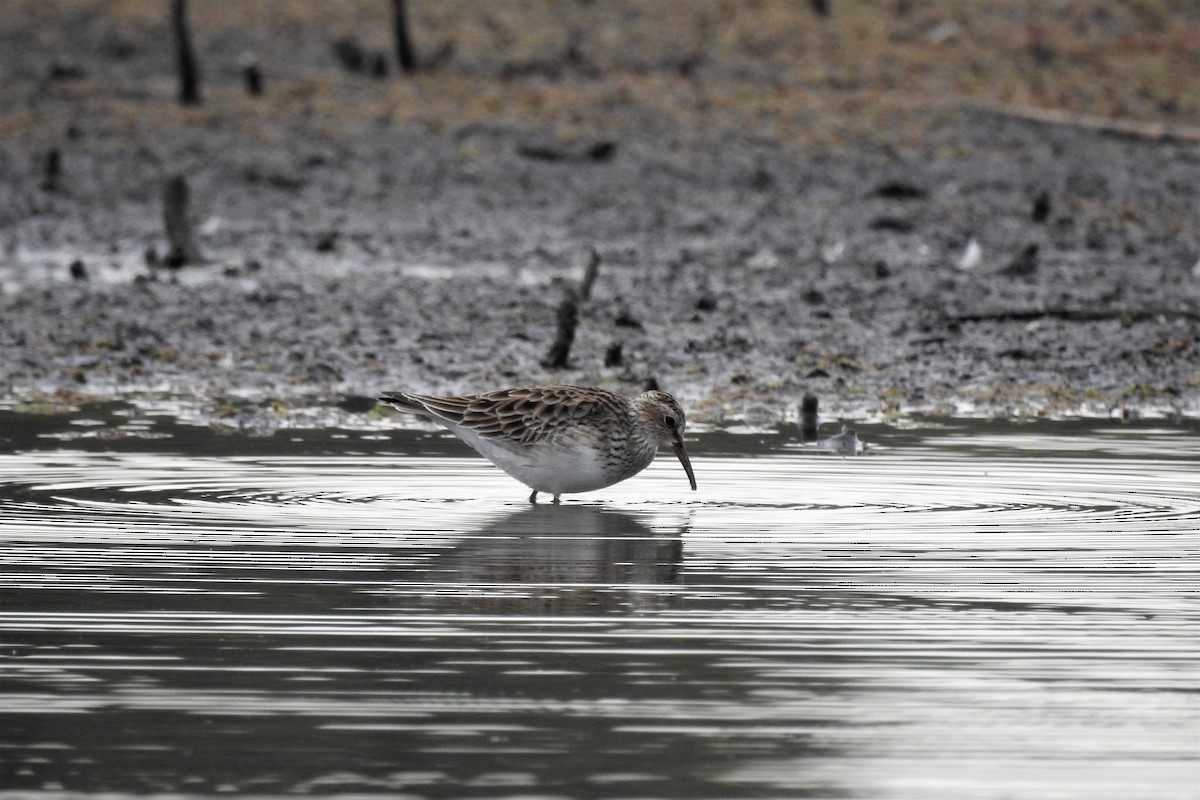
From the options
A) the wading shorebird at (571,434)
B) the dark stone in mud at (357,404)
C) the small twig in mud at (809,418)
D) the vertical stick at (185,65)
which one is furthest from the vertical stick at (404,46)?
the wading shorebird at (571,434)

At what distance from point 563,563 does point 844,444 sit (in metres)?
4.00

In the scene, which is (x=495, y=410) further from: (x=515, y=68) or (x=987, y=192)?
(x=515, y=68)

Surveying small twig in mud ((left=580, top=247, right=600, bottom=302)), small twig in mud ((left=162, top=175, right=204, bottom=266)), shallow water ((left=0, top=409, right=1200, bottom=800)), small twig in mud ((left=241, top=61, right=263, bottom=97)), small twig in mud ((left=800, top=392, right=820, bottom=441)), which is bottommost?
shallow water ((left=0, top=409, right=1200, bottom=800))

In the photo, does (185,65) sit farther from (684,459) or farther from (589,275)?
(684,459)

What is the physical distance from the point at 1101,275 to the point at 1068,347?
16.6ft

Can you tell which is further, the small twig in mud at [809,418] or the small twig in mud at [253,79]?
the small twig in mud at [253,79]

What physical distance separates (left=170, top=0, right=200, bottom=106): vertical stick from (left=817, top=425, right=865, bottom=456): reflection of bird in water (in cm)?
2053

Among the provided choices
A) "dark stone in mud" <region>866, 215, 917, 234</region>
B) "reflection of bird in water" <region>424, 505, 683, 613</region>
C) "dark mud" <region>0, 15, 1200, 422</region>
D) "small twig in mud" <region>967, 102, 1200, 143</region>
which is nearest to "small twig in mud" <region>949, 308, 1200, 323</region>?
"dark mud" <region>0, 15, 1200, 422</region>

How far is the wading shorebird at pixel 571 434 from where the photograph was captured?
11195 millimetres

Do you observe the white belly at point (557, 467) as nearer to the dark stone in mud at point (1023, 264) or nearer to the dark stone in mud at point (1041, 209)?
the dark stone in mud at point (1023, 264)

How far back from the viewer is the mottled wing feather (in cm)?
1131

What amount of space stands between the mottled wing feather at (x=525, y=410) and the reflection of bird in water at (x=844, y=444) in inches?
70.0

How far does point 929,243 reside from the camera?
24688mm

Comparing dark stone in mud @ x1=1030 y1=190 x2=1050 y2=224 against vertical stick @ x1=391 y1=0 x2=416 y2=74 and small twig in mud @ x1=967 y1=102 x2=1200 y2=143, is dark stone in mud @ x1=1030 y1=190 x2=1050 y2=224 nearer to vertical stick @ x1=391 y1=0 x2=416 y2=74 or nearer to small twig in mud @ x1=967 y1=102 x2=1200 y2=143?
small twig in mud @ x1=967 y1=102 x2=1200 y2=143
